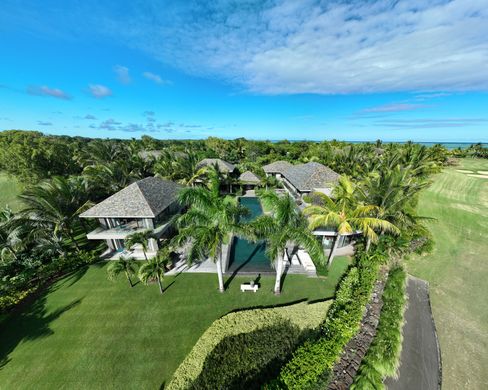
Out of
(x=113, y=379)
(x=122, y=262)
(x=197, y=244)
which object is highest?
(x=197, y=244)

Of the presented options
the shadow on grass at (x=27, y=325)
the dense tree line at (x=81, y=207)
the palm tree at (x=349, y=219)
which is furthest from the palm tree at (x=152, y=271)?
the palm tree at (x=349, y=219)

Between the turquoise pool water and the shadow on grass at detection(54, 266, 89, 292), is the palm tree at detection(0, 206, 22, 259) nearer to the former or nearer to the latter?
the shadow on grass at detection(54, 266, 89, 292)

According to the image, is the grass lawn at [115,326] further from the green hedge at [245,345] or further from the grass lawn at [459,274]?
the grass lawn at [459,274]

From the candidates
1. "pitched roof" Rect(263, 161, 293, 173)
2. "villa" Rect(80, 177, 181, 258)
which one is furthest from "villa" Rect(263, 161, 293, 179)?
"villa" Rect(80, 177, 181, 258)

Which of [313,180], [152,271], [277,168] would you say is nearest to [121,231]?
[152,271]

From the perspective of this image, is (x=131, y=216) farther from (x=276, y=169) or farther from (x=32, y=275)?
(x=276, y=169)

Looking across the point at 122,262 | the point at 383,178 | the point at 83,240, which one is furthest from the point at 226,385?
the point at 83,240

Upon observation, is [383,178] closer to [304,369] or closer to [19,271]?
[304,369]
